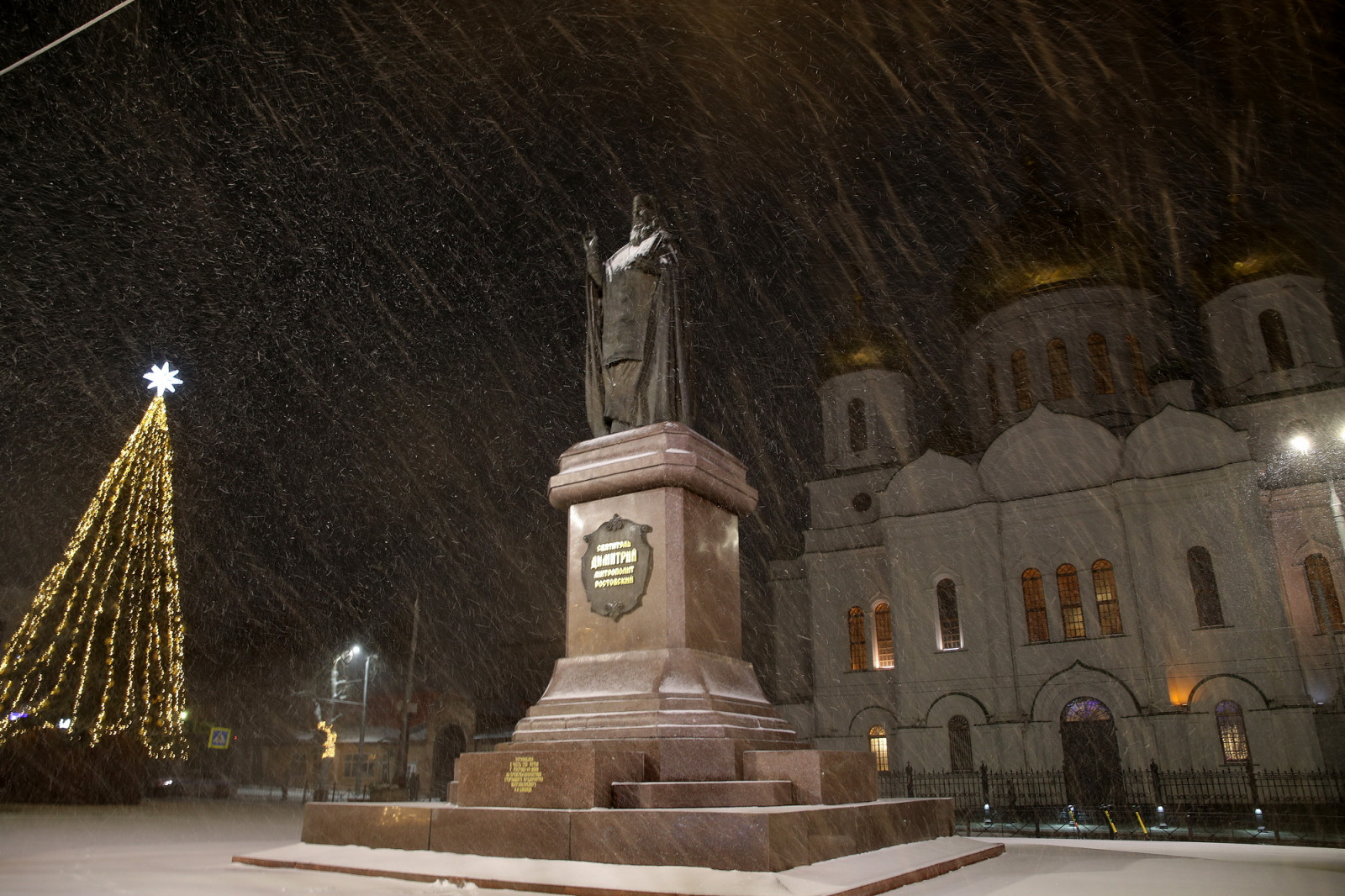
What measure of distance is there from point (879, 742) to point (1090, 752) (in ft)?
23.1

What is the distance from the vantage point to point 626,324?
27.7 feet

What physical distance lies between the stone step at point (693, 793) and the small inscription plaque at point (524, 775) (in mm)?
620

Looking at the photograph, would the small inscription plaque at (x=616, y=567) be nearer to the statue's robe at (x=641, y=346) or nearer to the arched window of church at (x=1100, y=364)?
the statue's robe at (x=641, y=346)

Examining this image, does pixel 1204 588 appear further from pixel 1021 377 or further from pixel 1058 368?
pixel 1021 377

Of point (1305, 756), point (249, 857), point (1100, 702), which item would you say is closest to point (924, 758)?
point (1100, 702)

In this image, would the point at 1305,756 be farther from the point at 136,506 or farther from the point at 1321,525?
the point at 136,506

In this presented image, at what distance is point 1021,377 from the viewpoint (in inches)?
1287

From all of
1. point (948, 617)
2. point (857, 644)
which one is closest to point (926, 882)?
point (948, 617)

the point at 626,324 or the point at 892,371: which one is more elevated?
the point at 892,371

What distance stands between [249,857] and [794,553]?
3140cm

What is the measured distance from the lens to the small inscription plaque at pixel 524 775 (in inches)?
248

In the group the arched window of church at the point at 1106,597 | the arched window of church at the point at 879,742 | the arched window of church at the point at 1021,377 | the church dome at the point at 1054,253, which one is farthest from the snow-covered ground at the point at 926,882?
the church dome at the point at 1054,253

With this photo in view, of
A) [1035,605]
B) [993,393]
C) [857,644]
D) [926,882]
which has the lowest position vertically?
[926,882]

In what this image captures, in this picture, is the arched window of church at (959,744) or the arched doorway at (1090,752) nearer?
the arched doorway at (1090,752)
